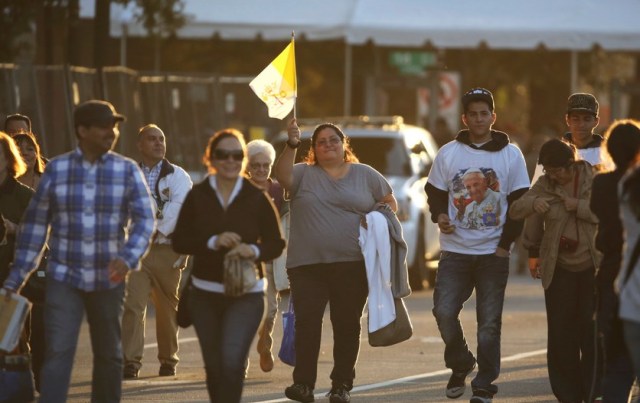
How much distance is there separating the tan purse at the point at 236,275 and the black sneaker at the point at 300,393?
240 cm

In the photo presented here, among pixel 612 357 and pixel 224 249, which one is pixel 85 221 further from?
pixel 612 357

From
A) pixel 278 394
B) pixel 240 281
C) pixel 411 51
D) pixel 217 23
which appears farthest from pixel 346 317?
pixel 411 51

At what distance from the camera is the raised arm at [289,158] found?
11.5 metres

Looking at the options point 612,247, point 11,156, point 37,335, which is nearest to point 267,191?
point 37,335

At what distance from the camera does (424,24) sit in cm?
2891

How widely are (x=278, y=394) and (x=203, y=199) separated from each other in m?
3.18

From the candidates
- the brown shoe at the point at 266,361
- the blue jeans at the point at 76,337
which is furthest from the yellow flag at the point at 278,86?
the blue jeans at the point at 76,337

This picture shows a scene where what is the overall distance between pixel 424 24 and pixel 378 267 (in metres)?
17.5

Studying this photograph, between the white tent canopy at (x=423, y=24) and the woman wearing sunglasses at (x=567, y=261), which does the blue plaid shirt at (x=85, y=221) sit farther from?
the white tent canopy at (x=423, y=24)

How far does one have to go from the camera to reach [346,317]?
11742mm

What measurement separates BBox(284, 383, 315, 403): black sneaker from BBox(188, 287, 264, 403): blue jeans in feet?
7.08

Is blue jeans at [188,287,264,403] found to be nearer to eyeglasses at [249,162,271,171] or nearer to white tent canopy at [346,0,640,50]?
eyeglasses at [249,162,271,171]

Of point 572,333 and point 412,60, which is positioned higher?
point 412,60

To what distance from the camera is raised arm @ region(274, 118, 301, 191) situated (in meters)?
11.5
